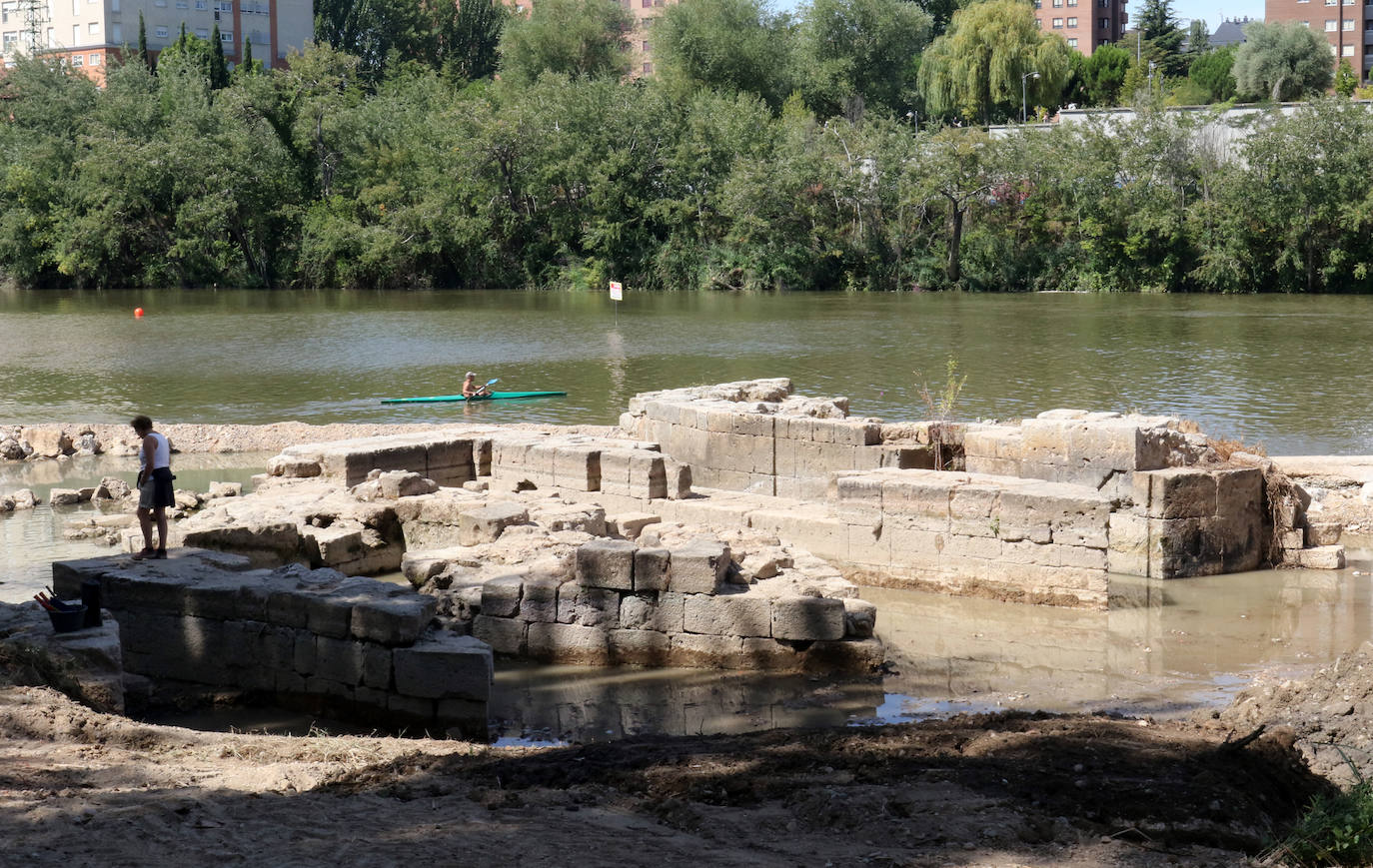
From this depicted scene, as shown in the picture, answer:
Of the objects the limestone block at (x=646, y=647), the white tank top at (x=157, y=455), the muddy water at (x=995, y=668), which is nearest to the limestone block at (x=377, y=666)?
the muddy water at (x=995, y=668)

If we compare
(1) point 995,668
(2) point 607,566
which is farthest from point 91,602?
(1) point 995,668

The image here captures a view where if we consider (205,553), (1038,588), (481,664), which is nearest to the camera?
(481,664)

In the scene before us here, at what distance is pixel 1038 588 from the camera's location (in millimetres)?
12117

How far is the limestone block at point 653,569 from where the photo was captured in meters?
10.4

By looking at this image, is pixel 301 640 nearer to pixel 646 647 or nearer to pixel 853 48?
pixel 646 647

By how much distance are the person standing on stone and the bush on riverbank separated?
39.1m

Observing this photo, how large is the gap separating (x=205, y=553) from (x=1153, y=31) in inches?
3464

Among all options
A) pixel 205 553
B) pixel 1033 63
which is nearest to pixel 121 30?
pixel 1033 63

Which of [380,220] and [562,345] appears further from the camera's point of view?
[380,220]

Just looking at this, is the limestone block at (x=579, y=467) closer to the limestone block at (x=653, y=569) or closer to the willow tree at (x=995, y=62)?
the limestone block at (x=653, y=569)

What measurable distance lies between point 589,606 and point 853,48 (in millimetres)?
59554

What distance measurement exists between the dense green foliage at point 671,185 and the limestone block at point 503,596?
39.5 meters

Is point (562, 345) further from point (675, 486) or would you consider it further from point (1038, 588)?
point (1038, 588)

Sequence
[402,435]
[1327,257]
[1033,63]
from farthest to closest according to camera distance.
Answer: [1033,63] → [1327,257] → [402,435]
